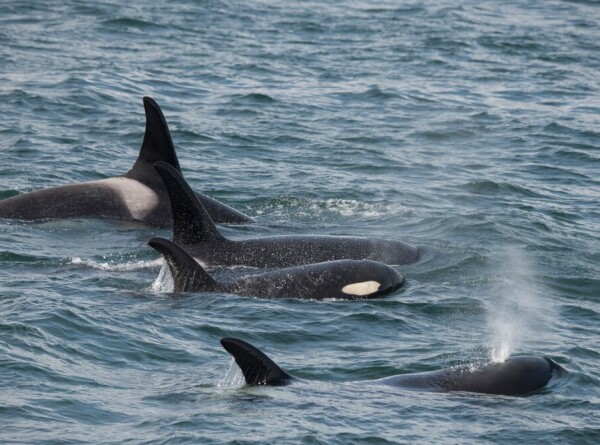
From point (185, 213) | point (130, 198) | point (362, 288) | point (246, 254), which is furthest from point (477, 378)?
point (130, 198)

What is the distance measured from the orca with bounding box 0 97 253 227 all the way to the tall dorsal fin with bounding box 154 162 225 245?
2.40 metres

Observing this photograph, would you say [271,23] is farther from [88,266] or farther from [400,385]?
[400,385]

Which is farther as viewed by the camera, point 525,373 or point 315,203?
point 315,203

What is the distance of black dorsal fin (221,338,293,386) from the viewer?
33.2 feet

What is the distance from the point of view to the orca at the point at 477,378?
1039cm

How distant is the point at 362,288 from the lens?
14.2 metres

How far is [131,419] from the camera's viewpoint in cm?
1006

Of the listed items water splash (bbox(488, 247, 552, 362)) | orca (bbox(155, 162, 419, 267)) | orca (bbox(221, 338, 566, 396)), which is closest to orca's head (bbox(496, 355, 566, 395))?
orca (bbox(221, 338, 566, 396))

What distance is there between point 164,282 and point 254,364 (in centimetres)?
400

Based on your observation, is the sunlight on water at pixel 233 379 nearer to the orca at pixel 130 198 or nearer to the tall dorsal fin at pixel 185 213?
the tall dorsal fin at pixel 185 213

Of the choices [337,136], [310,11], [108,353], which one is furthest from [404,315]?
[310,11]

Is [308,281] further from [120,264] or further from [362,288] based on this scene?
[120,264]

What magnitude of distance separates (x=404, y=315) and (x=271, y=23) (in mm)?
23305

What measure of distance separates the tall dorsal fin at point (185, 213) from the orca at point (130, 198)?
2.40m
